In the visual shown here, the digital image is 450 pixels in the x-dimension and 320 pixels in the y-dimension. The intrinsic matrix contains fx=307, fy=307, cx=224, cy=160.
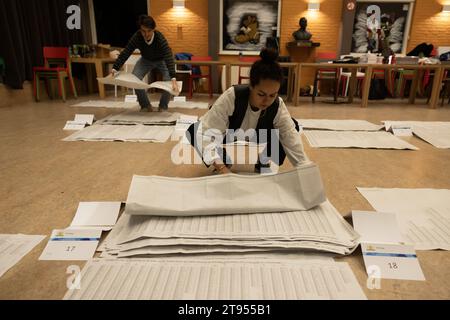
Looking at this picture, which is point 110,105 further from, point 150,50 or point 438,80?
point 438,80

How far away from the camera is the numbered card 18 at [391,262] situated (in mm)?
769

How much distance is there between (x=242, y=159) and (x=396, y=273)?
110cm

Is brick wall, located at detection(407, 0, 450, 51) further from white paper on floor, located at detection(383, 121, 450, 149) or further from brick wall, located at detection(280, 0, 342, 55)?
white paper on floor, located at detection(383, 121, 450, 149)

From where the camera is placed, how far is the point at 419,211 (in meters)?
1.11

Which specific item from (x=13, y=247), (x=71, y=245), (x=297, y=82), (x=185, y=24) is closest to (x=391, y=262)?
(x=71, y=245)

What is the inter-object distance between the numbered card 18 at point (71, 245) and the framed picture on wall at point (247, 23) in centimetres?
528

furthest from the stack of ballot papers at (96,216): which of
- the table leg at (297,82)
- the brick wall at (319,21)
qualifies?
the brick wall at (319,21)

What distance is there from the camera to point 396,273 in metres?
0.77

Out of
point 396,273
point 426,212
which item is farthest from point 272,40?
point 396,273

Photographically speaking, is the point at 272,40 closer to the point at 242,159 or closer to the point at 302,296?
the point at 242,159

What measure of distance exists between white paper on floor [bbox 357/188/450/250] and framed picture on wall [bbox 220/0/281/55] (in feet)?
15.7

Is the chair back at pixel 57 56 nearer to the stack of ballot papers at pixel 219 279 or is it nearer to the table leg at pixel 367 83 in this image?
the table leg at pixel 367 83

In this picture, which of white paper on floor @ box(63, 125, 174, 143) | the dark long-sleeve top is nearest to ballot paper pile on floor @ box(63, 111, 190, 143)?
white paper on floor @ box(63, 125, 174, 143)

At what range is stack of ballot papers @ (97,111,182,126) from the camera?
2.66 metres
